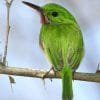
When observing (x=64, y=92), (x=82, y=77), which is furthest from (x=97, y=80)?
(x=64, y=92)

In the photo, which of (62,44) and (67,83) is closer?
(67,83)

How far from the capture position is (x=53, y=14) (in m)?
1.10

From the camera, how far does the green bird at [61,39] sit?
105 centimetres

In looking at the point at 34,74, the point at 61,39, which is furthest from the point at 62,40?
the point at 34,74

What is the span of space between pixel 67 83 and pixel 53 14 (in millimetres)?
214

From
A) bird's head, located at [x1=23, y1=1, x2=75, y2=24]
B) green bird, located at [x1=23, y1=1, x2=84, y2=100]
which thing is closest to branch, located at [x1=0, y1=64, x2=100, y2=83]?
green bird, located at [x1=23, y1=1, x2=84, y2=100]

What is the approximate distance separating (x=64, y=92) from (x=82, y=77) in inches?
5.0

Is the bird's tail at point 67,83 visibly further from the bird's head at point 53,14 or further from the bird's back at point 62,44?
the bird's head at point 53,14

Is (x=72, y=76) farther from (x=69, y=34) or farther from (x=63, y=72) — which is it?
(x=69, y=34)

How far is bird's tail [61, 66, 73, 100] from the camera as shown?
93 centimetres

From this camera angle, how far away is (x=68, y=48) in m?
1.08

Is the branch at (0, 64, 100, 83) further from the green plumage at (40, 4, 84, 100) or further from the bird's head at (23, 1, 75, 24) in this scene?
the bird's head at (23, 1, 75, 24)

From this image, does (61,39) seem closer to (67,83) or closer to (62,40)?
(62,40)

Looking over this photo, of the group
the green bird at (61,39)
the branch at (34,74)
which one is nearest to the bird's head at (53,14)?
the green bird at (61,39)
